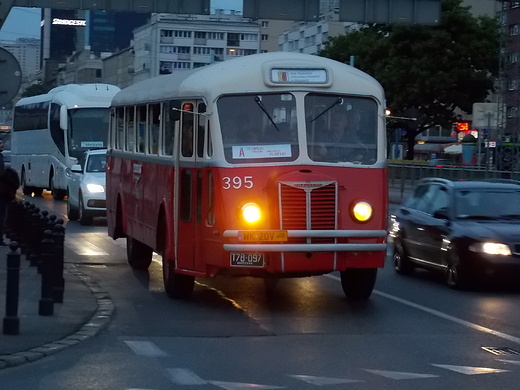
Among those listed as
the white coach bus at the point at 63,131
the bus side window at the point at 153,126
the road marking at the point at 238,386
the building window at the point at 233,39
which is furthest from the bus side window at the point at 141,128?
the building window at the point at 233,39

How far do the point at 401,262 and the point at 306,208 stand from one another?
5357 millimetres

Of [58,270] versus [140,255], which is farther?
[140,255]

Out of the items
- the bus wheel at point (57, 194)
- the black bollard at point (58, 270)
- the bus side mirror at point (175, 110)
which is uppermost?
the bus side mirror at point (175, 110)

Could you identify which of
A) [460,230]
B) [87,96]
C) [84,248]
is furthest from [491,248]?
[87,96]

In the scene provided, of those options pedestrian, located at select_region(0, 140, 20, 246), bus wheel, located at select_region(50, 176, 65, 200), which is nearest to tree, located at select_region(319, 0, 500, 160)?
bus wheel, located at select_region(50, 176, 65, 200)

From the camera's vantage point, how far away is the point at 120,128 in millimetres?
18500

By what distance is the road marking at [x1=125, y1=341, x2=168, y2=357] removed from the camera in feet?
32.9

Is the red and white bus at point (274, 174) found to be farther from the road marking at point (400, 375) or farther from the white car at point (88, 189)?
the white car at point (88, 189)

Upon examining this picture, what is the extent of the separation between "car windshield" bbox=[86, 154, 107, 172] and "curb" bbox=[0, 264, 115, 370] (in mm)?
14964

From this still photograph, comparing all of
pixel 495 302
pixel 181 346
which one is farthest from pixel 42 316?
pixel 495 302

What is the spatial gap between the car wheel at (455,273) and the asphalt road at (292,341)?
18cm

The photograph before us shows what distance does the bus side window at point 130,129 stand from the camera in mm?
17141

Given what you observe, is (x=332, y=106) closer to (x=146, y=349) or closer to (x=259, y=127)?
(x=259, y=127)

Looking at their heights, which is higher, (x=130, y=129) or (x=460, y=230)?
(x=130, y=129)
